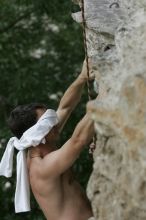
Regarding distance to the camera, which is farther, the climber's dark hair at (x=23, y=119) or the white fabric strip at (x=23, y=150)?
the climber's dark hair at (x=23, y=119)

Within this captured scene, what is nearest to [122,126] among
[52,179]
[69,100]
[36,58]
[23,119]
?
[52,179]

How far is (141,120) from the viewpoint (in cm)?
311

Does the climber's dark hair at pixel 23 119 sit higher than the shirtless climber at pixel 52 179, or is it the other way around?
the climber's dark hair at pixel 23 119

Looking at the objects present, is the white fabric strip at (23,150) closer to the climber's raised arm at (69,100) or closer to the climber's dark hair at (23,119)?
the climber's dark hair at (23,119)

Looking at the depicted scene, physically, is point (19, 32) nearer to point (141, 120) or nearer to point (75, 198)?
point (75, 198)

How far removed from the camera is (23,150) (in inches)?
168

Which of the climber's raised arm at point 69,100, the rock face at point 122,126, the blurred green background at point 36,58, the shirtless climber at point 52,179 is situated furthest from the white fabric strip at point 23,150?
the blurred green background at point 36,58

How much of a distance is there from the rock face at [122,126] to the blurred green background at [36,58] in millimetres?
3492

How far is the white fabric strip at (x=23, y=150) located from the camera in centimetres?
411

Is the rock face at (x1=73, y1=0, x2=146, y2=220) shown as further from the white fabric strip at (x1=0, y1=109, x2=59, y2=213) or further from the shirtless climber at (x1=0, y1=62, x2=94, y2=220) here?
the white fabric strip at (x1=0, y1=109, x2=59, y2=213)

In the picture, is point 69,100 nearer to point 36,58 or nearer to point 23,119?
point 23,119

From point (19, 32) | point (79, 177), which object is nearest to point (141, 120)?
point (79, 177)

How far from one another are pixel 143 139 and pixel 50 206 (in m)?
1.18

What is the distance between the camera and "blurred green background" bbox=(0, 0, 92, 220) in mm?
7224
